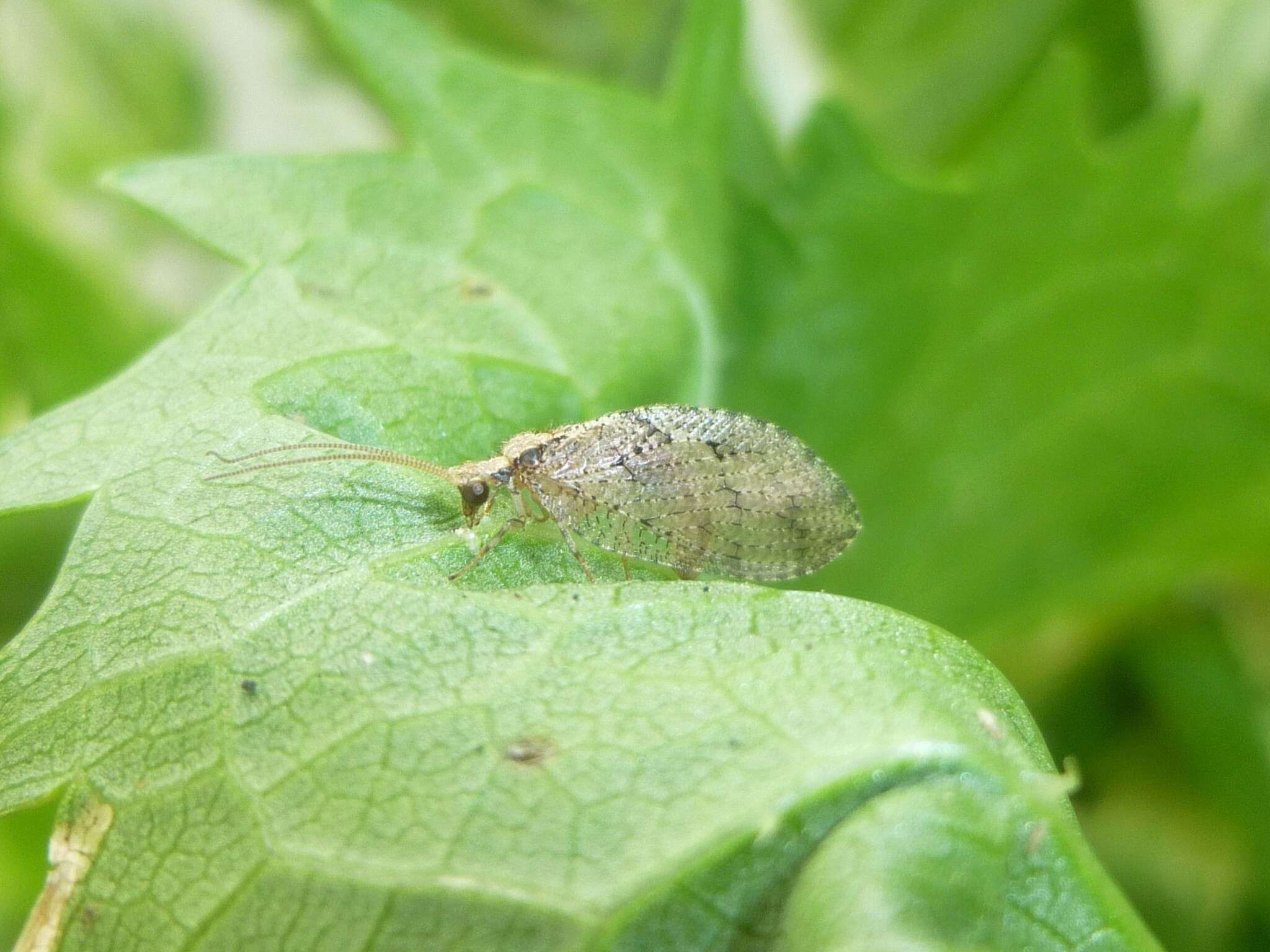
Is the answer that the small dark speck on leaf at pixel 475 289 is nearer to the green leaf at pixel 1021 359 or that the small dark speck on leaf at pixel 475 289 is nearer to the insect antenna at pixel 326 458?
the insect antenna at pixel 326 458

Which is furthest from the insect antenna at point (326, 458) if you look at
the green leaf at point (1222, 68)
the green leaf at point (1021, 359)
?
the green leaf at point (1222, 68)

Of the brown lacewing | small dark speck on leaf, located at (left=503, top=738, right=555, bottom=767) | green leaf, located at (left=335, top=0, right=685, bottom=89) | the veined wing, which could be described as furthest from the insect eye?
green leaf, located at (left=335, top=0, right=685, bottom=89)

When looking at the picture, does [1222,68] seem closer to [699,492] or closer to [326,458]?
[699,492]

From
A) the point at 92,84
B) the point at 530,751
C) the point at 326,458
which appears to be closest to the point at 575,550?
the point at 326,458

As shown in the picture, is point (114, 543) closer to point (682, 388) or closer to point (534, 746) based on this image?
point (534, 746)

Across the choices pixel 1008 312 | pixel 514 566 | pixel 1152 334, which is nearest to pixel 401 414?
pixel 514 566

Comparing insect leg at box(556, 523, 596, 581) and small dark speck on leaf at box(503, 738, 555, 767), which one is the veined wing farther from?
small dark speck on leaf at box(503, 738, 555, 767)
